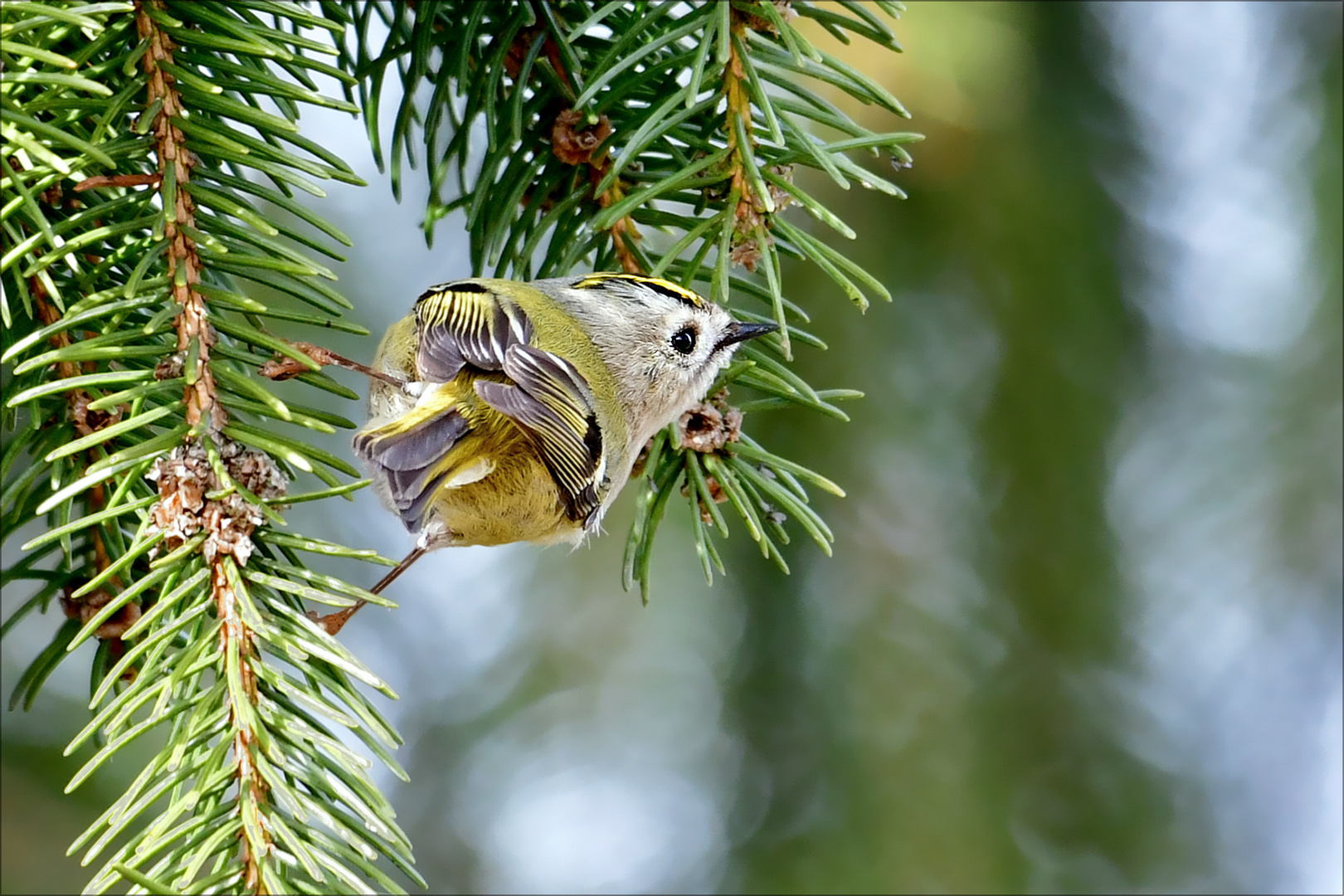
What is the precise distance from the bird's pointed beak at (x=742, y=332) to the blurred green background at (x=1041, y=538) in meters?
0.65

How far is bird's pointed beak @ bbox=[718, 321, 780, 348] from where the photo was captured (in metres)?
1.28

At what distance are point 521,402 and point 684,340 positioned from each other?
1.17 feet

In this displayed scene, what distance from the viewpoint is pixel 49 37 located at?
78cm

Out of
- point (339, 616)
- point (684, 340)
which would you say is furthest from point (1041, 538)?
point (339, 616)

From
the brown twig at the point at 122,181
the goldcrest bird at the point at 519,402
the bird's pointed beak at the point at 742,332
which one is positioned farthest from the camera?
the bird's pointed beak at the point at 742,332

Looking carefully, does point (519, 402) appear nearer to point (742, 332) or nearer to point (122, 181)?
point (742, 332)

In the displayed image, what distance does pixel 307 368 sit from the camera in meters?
0.87

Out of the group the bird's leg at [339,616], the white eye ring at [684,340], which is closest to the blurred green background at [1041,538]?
the white eye ring at [684,340]

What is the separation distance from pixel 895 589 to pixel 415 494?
1.22m

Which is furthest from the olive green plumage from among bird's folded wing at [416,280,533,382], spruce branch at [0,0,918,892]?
spruce branch at [0,0,918,892]

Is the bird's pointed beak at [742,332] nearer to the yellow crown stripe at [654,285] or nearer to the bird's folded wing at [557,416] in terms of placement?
the yellow crown stripe at [654,285]

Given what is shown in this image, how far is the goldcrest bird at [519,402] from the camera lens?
112 cm

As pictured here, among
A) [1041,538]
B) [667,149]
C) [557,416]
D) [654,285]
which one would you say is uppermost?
[667,149]

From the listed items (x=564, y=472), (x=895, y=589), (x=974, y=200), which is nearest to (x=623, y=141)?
(x=564, y=472)
